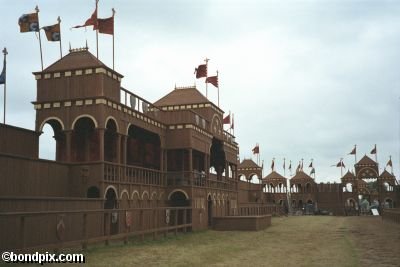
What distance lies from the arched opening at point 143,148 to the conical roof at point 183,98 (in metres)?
4.59

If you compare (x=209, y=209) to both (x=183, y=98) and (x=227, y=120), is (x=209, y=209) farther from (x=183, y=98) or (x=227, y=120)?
(x=227, y=120)

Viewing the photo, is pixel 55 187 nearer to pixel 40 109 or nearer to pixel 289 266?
pixel 40 109

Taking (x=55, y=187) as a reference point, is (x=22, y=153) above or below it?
above

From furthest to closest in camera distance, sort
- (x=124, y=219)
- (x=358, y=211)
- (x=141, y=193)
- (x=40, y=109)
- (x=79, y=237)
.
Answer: (x=358, y=211) → (x=141, y=193) → (x=40, y=109) → (x=124, y=219) → (x=79, y=237)

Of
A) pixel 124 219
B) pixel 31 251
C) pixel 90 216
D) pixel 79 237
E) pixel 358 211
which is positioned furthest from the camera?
pixel 358 211

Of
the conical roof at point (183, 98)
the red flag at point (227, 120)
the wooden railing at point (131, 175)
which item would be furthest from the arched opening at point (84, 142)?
the red flag at point (227, 120)

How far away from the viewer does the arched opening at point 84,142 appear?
101 ft

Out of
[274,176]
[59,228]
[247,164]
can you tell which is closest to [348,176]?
[274,176]

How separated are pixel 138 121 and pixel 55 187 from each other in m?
8.98

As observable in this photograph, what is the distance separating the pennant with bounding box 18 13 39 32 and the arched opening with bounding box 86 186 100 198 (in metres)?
10.3

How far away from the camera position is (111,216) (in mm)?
26531

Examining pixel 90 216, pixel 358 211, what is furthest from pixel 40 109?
pixel 358 211

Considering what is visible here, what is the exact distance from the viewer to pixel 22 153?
2541 centimetres

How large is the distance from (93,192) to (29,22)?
36.6 ft
